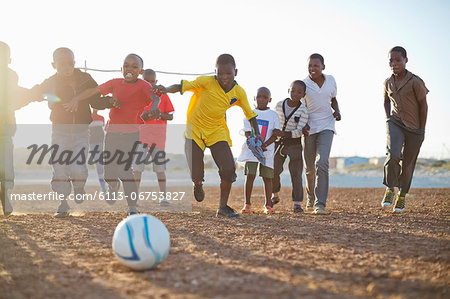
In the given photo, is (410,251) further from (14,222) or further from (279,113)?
(14,222)

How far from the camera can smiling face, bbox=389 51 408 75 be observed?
22.3 feet

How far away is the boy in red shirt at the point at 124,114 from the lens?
6297 millimetres

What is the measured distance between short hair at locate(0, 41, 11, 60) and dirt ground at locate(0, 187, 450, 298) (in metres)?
2.54

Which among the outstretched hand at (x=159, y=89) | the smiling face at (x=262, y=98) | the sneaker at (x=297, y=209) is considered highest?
the smiling face at (x=262, y=98)

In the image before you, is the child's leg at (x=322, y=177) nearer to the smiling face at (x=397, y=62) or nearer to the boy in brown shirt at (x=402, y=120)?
the boy in brown shirt at (x=402, y=120)

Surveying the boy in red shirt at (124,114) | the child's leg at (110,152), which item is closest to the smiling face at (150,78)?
the boy in red shirt at (124,114)

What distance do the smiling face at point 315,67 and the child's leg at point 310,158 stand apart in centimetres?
98

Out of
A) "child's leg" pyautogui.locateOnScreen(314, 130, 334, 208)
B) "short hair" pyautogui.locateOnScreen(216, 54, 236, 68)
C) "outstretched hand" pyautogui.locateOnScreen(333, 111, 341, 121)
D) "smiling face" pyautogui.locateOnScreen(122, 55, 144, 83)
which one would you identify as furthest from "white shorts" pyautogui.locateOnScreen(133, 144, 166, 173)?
"outstretched hand" pyautogui.locateOnScreen(333, 111, 341, 121)

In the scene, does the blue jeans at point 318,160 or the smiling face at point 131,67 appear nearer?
the smiling face at point 131,67

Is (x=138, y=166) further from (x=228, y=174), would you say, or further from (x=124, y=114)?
(x=228, y=174)

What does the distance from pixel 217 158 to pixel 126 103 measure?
156 cm

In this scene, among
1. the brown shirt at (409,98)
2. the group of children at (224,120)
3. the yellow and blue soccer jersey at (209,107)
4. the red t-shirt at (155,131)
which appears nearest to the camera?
the yellow and blue soccer jersey at (209,107)

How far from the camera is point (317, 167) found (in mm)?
6652

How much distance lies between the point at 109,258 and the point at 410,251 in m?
2.68
